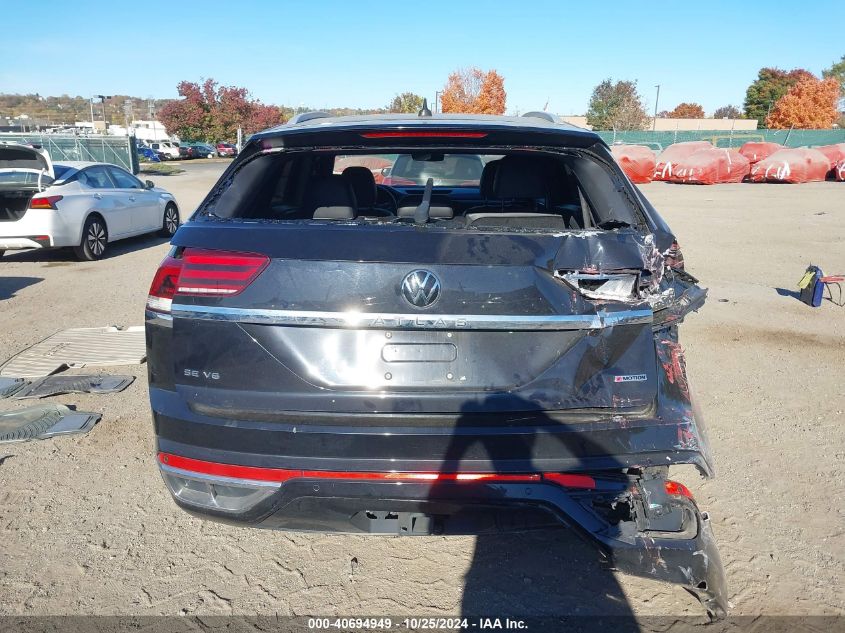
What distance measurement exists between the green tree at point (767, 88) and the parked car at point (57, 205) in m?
90.7

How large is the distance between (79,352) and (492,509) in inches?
192

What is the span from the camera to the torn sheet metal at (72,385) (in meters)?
4.95

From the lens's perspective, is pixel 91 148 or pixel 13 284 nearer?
pixel 13 284

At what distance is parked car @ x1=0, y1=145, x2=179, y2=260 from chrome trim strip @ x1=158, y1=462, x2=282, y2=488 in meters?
8.94

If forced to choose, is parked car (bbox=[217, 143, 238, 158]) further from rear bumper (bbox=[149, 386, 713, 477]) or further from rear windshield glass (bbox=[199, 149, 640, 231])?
rear bumper (bbox=[149, 386, 713, 477])

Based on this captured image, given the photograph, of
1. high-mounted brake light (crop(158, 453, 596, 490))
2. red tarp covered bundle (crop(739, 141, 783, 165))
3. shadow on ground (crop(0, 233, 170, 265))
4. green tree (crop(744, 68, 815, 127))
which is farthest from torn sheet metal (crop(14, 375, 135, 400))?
green tree (crop(744, 68, 815, 127))

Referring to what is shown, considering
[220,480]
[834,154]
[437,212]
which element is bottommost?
[220,480]

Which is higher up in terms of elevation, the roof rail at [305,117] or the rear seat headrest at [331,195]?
the roof rail at [305,117]

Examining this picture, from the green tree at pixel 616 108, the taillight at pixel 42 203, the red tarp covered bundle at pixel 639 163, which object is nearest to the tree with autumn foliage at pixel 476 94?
the green tree at pixel 616 108

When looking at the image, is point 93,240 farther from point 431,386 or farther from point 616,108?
point 616,108

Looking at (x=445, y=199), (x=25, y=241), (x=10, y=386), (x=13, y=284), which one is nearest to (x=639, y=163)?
(x=25, y=241)

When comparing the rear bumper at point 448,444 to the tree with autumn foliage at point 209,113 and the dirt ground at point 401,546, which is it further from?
the tree with autumn foliage at point 209,113

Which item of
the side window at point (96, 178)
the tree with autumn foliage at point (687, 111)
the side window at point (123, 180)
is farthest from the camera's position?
the tree with autumn foliage at point (687, 111)

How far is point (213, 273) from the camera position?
7.73 feet
